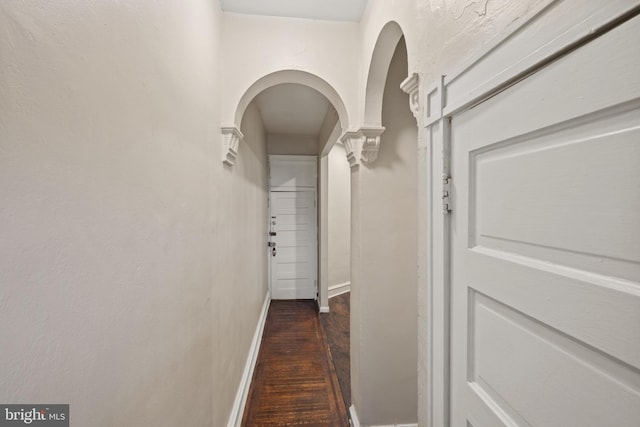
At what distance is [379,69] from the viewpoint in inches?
63.0

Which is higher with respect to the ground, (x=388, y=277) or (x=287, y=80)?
(x=287, y=80)

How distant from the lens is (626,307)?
38 cm

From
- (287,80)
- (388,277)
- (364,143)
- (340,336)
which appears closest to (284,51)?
(287,80)

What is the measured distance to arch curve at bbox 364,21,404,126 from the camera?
1.41 meters

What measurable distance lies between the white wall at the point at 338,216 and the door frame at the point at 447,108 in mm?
3889

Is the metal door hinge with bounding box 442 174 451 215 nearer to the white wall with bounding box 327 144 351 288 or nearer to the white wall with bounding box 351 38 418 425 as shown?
the white wall with bounding box 351 38 418 425

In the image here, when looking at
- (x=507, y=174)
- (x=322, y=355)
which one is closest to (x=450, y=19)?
(x=507, y=174)

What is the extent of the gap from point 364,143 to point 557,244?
1.35 metres

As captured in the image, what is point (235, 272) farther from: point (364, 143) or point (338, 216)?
point (338, 216)

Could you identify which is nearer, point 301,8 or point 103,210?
point 103,210

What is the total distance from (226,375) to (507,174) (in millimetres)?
1804

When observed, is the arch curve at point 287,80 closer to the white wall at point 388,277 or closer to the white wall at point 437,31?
the white wall at point 388,277

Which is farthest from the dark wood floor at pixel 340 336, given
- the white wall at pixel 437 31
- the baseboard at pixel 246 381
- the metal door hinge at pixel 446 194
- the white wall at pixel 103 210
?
the metal door hinge at pixel 446 194

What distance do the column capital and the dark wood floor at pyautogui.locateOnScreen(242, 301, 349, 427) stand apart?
181cm
